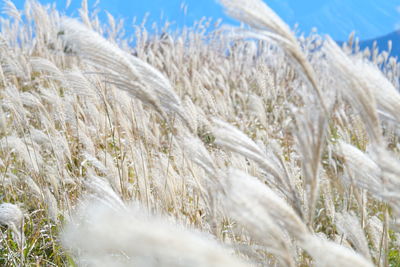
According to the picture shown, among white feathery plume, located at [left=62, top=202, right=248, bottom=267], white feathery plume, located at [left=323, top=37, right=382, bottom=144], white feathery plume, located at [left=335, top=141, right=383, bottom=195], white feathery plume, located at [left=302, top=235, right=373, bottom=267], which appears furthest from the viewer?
white feathery plume, located at [left=335, top=141, right=383, bottom=195]

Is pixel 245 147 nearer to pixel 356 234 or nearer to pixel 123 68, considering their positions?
pixel 123 68

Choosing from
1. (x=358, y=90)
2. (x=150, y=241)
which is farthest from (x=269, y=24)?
(x=150, y=241)

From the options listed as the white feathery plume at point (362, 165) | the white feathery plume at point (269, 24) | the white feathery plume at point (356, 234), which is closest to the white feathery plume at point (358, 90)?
the white feathery plume at point (269, 24)

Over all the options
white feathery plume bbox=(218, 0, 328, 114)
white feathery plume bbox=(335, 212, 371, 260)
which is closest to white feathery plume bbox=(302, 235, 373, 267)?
white feathery plume bbox=(218, 0, 328, 114)

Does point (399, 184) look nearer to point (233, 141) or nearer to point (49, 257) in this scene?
point (233, 141)

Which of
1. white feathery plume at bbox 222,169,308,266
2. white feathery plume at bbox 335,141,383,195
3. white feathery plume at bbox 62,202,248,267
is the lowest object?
white feathery plume at bbox 62,202,248,267

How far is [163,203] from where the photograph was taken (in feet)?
6.50

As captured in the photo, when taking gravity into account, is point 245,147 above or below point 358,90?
below

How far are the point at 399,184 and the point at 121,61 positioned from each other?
0.73m

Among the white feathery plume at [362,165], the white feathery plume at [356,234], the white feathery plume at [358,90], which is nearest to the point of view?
the white feathery plume at [358,90]

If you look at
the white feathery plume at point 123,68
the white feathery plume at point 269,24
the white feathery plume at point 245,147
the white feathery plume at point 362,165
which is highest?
the white feathery plume at point 269,24

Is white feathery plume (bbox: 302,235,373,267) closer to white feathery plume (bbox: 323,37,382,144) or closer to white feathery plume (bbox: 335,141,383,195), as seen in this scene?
white feathery plume (bbox: 323,37,382,144)

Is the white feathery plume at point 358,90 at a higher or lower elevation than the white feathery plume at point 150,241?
higher

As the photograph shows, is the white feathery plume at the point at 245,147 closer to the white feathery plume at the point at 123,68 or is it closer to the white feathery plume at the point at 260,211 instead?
the white feathery plume at the point at 260,211
